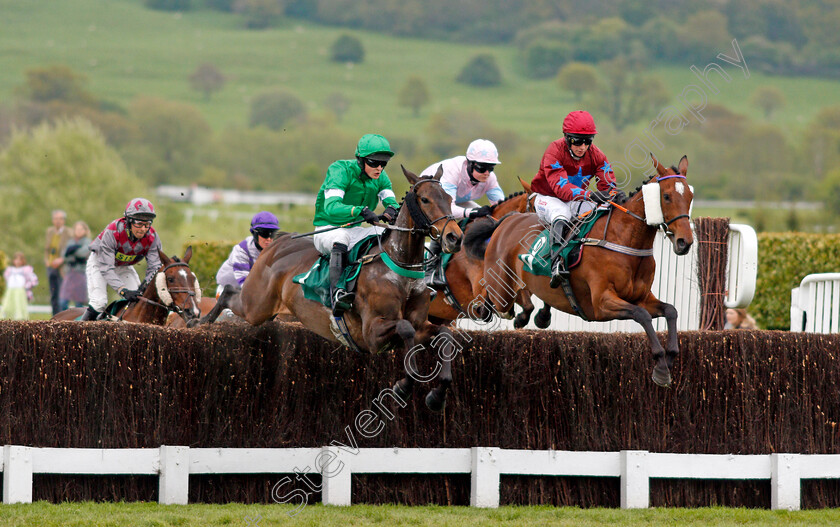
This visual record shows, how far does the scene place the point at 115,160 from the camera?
43375 millimetres

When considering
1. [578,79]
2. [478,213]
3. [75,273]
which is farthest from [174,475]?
[578,79]

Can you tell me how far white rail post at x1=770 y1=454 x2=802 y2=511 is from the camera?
711 cm

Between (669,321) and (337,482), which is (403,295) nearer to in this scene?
(337,482)

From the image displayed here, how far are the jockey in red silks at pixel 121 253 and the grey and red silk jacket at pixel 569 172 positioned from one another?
350 cm

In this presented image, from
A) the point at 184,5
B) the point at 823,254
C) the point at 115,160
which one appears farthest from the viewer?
the point at 184,5

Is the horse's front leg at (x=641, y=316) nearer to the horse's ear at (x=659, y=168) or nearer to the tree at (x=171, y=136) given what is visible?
the horse's ear at (x=659, y=168)

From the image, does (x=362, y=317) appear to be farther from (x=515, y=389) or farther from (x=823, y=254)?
(x=823, y=254)

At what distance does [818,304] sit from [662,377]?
327 cm

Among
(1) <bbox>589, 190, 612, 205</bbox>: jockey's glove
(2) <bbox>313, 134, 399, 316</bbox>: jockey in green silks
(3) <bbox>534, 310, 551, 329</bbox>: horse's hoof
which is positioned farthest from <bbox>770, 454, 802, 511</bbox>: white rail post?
(2) <bbox>313, 134, 399, 316</bbox>: jockey in green silks

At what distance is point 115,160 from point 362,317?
1530 inches

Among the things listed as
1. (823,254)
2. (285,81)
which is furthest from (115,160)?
(285,81)

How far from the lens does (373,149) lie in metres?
7.07

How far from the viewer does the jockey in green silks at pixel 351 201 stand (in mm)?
6984

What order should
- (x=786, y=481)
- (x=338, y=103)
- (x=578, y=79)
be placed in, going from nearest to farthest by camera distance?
(x=786, y=481), (x=578, y=79), (x=338, y=103)
